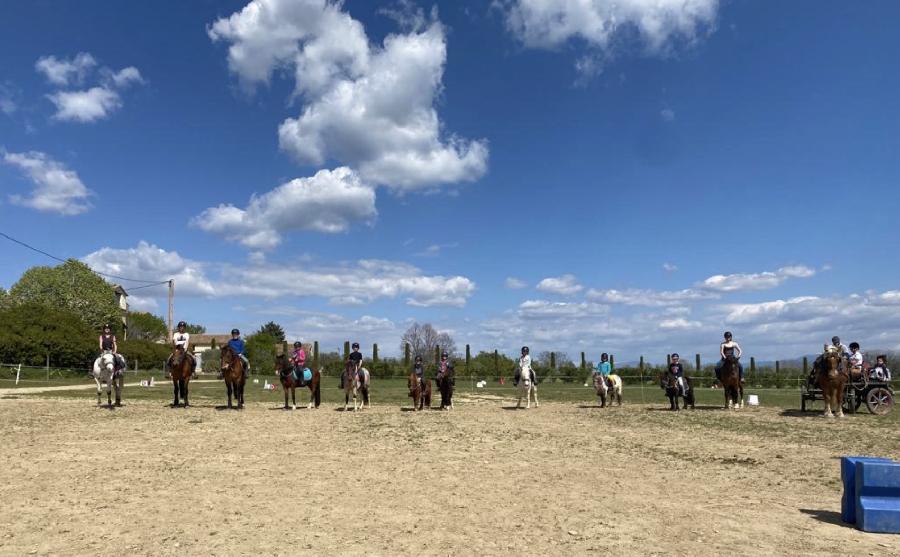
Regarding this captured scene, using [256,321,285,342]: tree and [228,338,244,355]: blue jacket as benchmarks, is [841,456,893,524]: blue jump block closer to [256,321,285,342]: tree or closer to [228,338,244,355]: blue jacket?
[228,338,244,355]: blue jacket

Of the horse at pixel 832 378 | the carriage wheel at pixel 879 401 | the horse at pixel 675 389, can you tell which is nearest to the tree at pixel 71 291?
the horse at pixel 675 389

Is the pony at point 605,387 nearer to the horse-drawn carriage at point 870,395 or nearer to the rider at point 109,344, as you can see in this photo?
the horse-drawn carriage at point 870,395

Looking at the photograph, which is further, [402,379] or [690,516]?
[402,379]

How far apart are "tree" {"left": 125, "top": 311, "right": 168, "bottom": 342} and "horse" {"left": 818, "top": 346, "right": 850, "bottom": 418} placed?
99473mm

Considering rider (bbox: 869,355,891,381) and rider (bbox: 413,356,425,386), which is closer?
rider (bbox: 869,355,891,381)

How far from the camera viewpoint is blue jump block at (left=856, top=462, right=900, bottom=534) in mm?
6305

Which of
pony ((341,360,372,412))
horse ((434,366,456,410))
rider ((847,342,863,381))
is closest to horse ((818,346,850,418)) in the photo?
rider ((847,342,863,381))

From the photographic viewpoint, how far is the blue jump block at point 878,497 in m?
6.30

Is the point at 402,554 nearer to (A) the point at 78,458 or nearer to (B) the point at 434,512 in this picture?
(B) the point at 434,512

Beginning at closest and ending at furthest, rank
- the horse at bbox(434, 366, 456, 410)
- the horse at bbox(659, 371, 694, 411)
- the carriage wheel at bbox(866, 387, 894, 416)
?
the carriage wheel at bbox(866, 387, 894, 416), the horse at bbox(434, 366, 456, 410), the horse at bbox(659, 371, 694, 411)


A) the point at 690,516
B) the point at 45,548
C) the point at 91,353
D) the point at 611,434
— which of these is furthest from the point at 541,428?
the point at 91,353

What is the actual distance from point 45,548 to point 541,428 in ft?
38.5

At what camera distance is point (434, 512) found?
23.2 ft

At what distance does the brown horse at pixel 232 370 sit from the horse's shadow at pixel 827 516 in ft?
53.3
